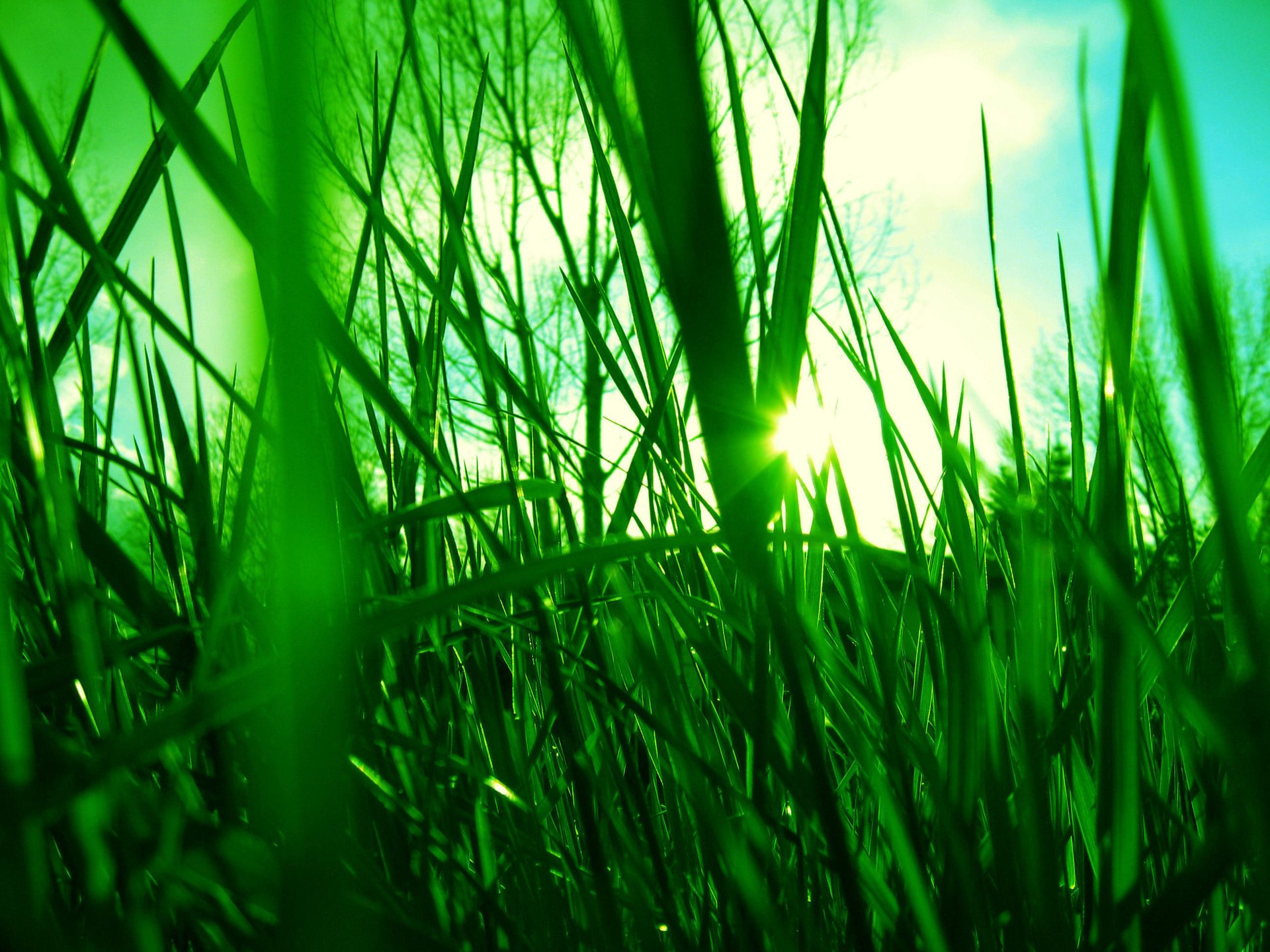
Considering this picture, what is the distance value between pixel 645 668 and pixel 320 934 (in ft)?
0.27

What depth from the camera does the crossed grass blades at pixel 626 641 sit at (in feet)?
0.37

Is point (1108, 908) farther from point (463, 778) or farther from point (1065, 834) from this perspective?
point (463, 778)

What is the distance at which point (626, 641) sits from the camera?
0.28 metres

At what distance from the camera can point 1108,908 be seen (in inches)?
6.2

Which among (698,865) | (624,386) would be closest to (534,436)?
(624,386)

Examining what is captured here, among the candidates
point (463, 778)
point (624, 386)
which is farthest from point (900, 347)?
point (463, 778)

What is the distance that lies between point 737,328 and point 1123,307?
0.25 ft

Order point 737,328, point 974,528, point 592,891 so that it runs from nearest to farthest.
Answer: point 737,328 → point 592,891 → point 974,528

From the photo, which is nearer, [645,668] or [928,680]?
[645,668]

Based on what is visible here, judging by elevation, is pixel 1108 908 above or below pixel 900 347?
below

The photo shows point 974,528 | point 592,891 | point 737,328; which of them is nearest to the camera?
point 737,328

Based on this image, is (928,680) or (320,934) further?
(928,680)

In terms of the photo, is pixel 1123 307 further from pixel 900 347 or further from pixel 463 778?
pixel 463 778

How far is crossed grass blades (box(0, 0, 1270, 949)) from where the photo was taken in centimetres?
11
